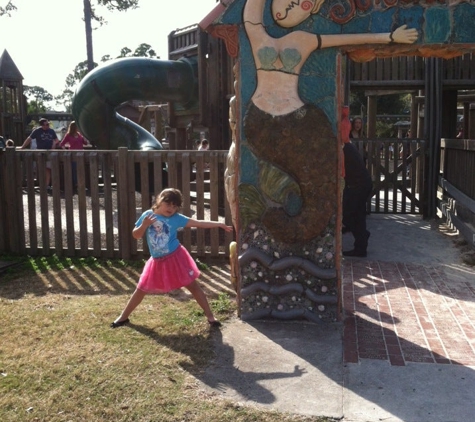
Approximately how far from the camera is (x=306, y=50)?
5.05 meters

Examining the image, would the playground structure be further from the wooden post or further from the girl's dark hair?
the girl's dark hair

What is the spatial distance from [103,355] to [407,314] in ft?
8.90

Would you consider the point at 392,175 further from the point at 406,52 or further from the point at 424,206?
the point at 406,52

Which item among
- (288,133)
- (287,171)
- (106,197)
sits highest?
(288,133)

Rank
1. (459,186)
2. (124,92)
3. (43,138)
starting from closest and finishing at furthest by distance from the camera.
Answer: (459,186)
(124,92)
(43,138)

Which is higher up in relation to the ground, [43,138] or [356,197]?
[43,138]

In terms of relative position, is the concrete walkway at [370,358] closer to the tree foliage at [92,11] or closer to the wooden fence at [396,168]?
the wooden fence at [396,168]

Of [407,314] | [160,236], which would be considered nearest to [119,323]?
[160,236]

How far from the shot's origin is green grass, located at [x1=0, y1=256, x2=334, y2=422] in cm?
379

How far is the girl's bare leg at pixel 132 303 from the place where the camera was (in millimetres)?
5328

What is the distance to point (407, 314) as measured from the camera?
564 cm

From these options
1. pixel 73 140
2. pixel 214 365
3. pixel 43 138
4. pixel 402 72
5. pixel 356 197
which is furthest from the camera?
pixel 43 138

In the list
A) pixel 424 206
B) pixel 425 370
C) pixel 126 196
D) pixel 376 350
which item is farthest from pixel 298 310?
pixel 424 206

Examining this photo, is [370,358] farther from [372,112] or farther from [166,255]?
[372,112]
